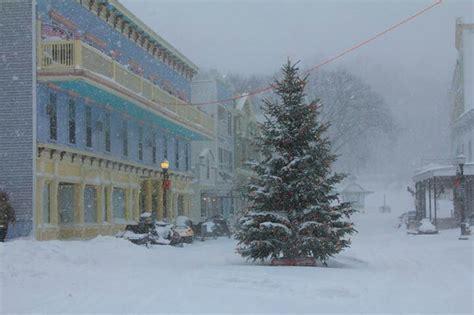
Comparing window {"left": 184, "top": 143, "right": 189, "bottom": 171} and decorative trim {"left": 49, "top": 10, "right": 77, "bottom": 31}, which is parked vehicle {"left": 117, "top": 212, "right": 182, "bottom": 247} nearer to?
decorative trim {"left": 49, "top": 10, "right": 77, "bottom": 31}

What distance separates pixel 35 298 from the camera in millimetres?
10406

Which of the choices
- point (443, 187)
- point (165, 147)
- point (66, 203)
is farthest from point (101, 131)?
point (443, 187)

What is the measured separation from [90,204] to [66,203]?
1790mm

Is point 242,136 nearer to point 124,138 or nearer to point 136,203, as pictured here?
point 136,203

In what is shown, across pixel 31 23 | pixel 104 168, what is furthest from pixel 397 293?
pixel 104 168

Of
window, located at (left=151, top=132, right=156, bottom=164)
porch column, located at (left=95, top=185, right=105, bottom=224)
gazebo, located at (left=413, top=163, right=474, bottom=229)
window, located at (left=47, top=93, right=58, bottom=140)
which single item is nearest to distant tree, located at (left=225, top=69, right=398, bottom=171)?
gazebo, located at (left=413, top=163, right=474, bottom=229)

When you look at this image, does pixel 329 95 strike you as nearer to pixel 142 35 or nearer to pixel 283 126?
pixel 142 35

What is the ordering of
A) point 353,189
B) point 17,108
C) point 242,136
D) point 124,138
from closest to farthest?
point 17,108
point 124,138
point 242,136
point 353,189

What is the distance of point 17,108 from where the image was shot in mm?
20328

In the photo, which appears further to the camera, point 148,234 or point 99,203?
point 99,203

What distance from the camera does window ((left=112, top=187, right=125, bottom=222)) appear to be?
28.3 metres

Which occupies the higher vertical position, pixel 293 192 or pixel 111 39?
pixel 111 39

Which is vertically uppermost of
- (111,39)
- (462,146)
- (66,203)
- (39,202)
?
(111,39)

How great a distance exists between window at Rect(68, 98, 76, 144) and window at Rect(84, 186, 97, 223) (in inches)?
109
